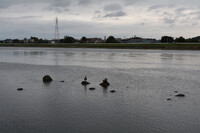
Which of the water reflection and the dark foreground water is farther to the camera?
the water reflection

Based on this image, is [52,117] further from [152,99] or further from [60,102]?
[152,99]

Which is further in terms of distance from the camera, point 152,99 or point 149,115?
point 152,99

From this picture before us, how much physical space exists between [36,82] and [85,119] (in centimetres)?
1832

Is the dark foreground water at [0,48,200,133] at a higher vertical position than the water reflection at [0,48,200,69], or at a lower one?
lower

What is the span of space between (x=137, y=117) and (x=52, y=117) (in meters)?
7.34

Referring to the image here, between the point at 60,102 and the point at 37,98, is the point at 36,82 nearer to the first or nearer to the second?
the point at 37,98

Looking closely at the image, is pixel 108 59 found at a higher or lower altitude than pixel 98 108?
higher

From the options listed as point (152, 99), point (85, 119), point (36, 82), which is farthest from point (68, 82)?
point (85, 119)

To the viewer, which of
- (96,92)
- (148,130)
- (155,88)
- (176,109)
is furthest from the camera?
(155,88)

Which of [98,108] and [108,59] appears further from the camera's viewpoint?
[108,59]

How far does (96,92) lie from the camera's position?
28906mm

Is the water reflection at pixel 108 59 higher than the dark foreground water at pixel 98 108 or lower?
higher

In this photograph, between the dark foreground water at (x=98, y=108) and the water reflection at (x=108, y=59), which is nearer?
the dark foreground water at (x=98, y=108)

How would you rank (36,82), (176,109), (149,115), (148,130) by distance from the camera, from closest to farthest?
(148,130)
(149,115)
(176,109)
(36,82)
